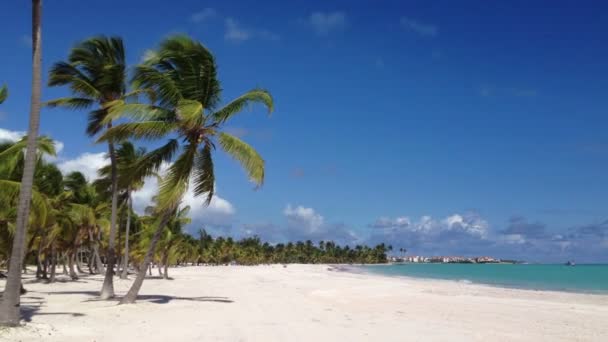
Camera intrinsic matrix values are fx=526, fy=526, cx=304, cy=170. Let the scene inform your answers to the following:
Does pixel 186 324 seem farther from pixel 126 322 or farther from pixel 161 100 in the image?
pixel 161 100

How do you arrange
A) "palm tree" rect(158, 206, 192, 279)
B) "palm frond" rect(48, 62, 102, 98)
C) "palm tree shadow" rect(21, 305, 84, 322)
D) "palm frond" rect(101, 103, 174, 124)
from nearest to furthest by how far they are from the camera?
1. "palm tree shadow" rect(21, 305, 84, 322)
2. "palm frond" rect(101, 103, 174, 124)
3. "palm frond" rect(48, 62, 102, 98)
4. "palm tree" rect(158, 206, 192, 279)

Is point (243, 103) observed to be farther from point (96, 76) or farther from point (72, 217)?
point (72, 217)

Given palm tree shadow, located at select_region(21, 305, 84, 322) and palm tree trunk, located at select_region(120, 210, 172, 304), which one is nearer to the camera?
palm tree shadow, located at select_region(21, 305, 84, 322)

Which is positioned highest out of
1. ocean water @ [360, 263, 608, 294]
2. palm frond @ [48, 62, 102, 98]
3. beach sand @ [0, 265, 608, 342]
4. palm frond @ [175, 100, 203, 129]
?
palm frond @ [48, 62, 102, 98]

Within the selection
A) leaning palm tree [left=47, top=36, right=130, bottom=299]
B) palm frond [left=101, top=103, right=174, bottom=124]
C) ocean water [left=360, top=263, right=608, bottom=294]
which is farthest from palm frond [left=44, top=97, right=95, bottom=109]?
ocean water [left=360, top=263, right=608, bottom=294]

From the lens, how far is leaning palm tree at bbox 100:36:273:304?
14.7m

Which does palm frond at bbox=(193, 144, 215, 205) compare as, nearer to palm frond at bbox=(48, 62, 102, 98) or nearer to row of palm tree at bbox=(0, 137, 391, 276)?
row of palm tree at bbox=(0, 137, 391, 276)

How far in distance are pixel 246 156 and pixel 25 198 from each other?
260 inches

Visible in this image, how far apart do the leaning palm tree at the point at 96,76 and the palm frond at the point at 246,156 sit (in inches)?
136

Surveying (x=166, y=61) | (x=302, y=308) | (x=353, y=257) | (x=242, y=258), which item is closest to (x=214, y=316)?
(x=302, y=308)

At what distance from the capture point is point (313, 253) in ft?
564

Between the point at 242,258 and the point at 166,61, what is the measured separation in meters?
113

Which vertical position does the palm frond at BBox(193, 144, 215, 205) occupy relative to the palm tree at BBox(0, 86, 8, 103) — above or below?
below

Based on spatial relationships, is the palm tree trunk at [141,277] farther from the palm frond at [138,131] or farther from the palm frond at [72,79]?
the palm frond at [72,79]
